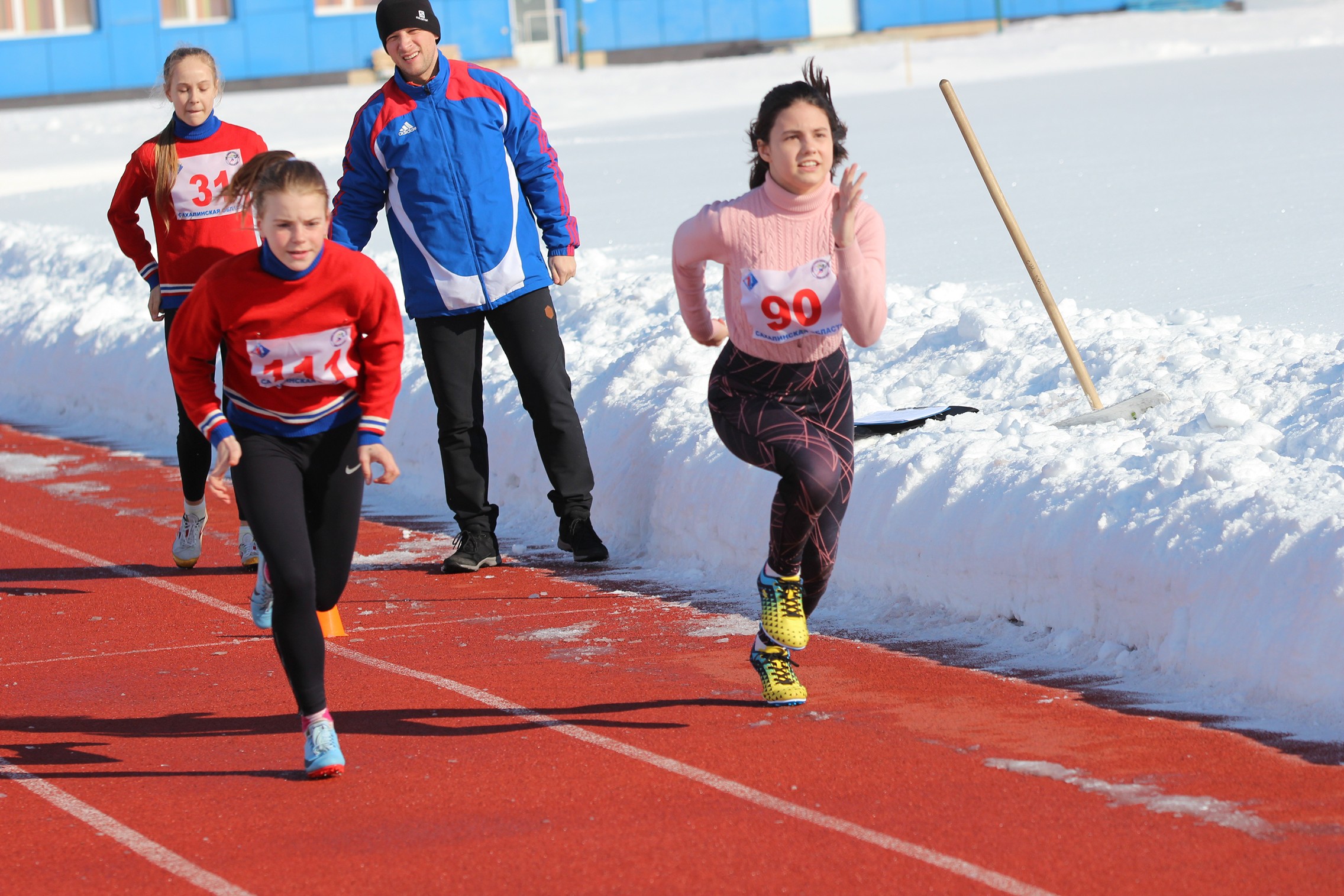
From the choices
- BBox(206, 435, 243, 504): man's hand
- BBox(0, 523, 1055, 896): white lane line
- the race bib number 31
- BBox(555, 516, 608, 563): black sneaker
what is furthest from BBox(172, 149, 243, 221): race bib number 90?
the race bib number 31

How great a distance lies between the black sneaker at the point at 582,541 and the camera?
25.5ft

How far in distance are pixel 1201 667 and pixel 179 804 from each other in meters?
3.05

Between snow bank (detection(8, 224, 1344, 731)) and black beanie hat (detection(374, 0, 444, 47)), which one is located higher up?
black beanie hat (detection(374, 0, 444, 47))

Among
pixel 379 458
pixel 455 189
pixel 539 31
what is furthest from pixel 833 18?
pixel 379 458

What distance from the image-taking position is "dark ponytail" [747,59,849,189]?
5145mm

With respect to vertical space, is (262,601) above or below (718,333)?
below

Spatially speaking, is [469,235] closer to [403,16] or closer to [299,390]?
[403,16]

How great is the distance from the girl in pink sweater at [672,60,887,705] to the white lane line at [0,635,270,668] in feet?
7.37

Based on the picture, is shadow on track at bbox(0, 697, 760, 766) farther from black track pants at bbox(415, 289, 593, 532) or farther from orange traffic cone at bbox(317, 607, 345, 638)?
black track pants at bbox(415, 289, 593, 532)

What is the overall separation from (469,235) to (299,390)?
100 inches

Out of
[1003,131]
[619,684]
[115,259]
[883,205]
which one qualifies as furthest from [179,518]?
[1003,131]

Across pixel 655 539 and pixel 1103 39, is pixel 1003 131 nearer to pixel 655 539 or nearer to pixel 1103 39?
pixel 655 539

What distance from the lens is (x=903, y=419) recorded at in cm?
737

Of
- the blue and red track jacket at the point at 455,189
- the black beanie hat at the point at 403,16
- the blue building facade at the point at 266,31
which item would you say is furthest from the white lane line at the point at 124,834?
the blue building facade at the point at 266,31
